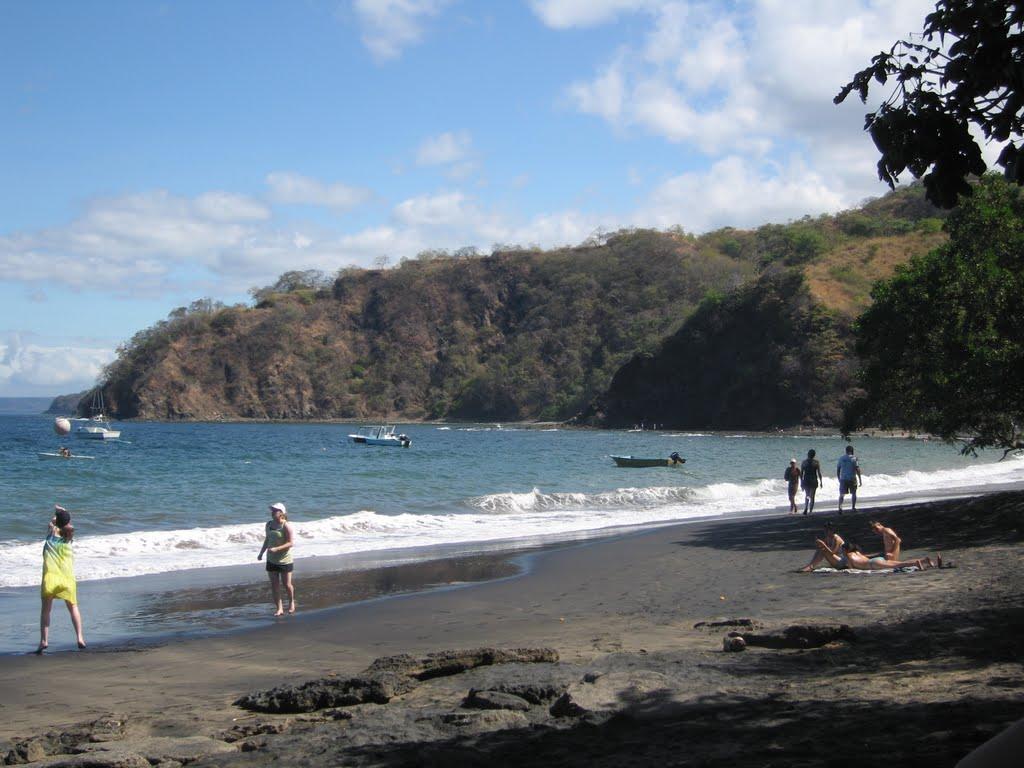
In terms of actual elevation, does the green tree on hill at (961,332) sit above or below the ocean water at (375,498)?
above

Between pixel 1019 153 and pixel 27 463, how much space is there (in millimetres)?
43710

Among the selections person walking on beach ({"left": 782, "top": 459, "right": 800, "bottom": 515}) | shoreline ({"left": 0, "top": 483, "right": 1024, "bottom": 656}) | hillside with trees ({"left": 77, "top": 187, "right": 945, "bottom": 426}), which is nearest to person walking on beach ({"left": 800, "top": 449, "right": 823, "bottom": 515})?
person walking on beach ({"left": 782, "top": 459, "right": 800, "bottom": 515})

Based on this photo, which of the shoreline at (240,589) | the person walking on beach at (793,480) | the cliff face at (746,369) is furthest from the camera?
the cliff face at (746,369)

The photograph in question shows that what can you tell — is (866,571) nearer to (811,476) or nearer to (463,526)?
(811,476)

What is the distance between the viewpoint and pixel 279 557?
11.2m

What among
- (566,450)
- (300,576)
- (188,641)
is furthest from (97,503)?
(566,450)

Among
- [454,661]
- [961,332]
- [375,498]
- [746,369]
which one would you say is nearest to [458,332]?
[746,369]

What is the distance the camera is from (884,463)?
42.8 meters

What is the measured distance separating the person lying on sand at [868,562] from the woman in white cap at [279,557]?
6587 mm

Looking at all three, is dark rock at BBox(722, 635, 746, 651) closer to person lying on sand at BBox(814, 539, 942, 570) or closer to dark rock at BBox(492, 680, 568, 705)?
dark rock at BBox(492, 680, 568, 705)

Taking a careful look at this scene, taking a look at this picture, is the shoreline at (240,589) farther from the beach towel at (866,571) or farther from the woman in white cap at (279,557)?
the beach towel at (866,571)

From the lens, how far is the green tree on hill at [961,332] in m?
15.2

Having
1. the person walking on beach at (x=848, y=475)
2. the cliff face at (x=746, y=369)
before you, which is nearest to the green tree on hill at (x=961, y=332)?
the person walking on beach at (x=848, y=475)

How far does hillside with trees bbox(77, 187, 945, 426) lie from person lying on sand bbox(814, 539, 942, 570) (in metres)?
98.7
